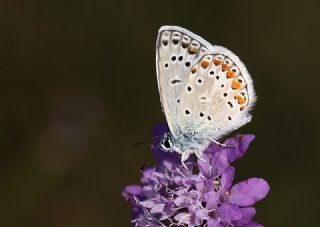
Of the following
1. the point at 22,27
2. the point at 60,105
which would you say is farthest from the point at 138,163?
the point at 22,27

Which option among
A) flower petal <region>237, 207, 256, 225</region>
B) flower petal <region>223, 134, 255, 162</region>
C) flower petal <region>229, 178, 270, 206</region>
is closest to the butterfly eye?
flower petal <region>223, 134, 255, 162</region>

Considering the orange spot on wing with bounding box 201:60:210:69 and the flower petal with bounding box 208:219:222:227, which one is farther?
the orange spot on wing with bounding box 201:60:210:69

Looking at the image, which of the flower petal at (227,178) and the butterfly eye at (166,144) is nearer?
the flower petal at (227,178)

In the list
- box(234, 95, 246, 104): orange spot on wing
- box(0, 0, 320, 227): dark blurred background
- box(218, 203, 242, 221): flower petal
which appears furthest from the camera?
box(0, 0, 320, 227): dark blurred background

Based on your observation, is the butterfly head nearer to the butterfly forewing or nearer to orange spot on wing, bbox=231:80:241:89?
the butterfly forewing

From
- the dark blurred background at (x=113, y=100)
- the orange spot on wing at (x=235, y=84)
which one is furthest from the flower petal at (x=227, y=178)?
the dark blurred background at (x=113, y=100)

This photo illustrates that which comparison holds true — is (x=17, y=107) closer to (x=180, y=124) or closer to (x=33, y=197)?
(x=33, y=197)

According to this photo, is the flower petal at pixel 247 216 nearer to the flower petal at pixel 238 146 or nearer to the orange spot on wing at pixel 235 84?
the flower petal at pixel 238 146
